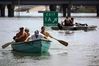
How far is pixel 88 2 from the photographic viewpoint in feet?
518

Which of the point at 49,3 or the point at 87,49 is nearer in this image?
the point at 87,49

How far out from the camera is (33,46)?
1318 inches

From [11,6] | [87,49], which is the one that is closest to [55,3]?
[11,6]

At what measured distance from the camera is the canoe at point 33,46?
33053 mm

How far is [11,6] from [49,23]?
108062 mm

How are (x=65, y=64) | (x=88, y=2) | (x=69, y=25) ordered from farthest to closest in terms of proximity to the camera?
(x=88, y=2), (x=69, y=25), (x=65, y=64)

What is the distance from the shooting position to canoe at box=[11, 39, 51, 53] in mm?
33053

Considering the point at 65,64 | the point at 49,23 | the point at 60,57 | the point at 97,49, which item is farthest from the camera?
the point at 49,23

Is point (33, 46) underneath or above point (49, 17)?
above

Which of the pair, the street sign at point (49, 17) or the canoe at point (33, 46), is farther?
the street sign at point (49, 17)

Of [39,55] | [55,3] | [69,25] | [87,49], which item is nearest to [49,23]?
[69,25]

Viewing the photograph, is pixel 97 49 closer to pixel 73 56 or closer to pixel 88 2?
pixel 73 56

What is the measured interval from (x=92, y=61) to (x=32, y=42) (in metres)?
4.88

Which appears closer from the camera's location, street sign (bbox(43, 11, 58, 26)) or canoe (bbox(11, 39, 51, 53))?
canoe (bbox(11, 39, 51, 53))
